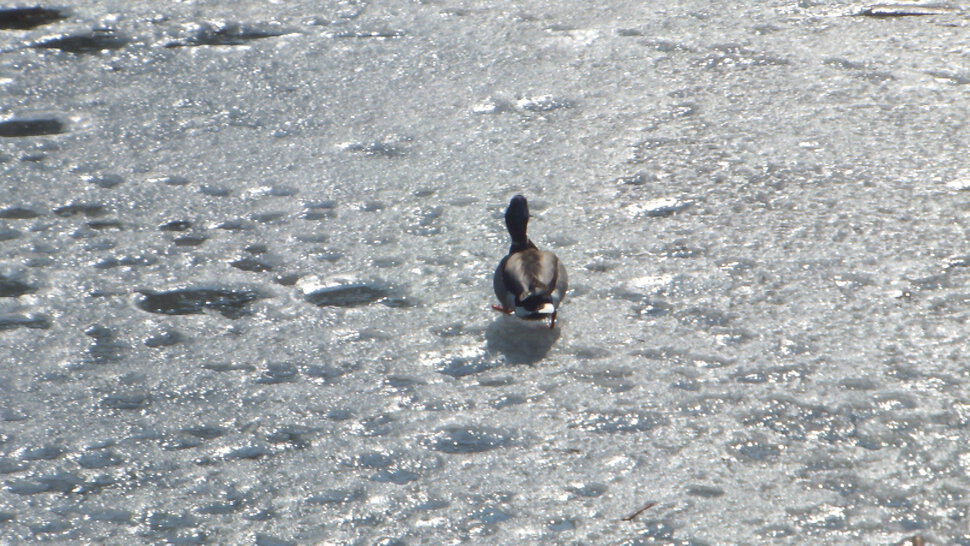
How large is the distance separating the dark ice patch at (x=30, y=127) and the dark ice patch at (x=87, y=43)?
2.69 feet

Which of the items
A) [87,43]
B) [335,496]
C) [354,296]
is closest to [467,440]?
[335,496]

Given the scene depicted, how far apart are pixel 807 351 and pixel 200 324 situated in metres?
1.91

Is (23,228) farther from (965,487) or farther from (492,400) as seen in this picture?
(965,487)

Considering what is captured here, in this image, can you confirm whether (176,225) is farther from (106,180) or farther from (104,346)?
(104,346)

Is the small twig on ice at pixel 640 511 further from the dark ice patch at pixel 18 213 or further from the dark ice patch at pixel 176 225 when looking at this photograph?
the dark ice patch at pixel 18 213

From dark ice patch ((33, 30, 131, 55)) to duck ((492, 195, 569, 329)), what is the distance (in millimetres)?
3070

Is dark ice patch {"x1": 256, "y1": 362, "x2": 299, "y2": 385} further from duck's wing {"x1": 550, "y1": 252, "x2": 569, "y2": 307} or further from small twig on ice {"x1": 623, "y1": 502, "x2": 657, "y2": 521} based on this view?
small twig on ice {"x1": 623, "y1": 502, "x2": 657, "y2": 521}

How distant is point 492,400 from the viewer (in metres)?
3.36

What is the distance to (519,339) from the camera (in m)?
3.69

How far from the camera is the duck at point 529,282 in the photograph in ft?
11.6

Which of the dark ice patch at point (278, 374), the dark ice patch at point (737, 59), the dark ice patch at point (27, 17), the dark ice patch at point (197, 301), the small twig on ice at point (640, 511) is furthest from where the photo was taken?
A: the dark ice patch at point (27, 17)

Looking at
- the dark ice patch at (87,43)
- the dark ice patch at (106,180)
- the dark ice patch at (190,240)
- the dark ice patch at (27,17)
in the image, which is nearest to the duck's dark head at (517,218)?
the dark ice patch at (190,240)

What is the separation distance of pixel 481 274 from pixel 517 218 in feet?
0.78

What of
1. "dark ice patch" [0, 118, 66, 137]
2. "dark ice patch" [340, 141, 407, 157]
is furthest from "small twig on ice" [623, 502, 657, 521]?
"dark ice patch" [0, 118, 66, 137]
